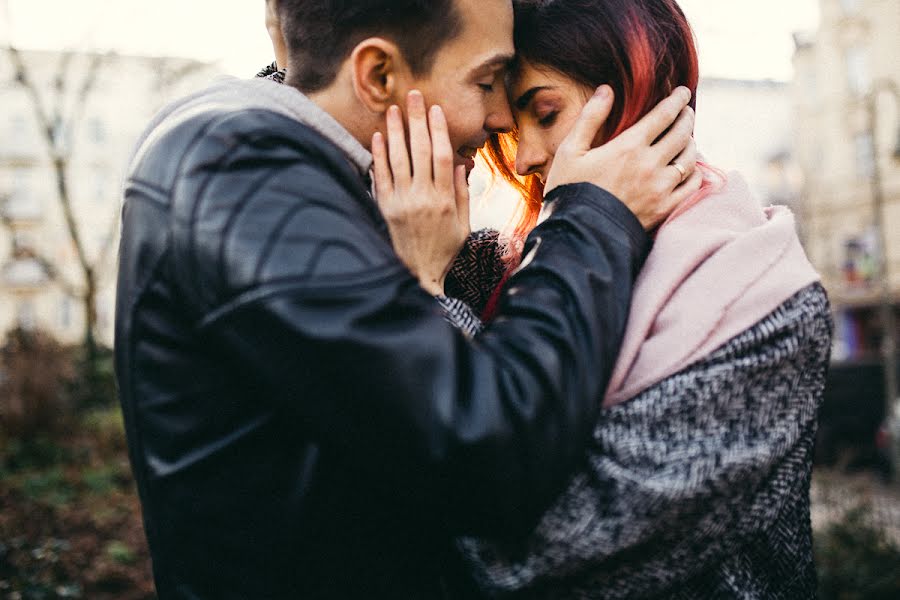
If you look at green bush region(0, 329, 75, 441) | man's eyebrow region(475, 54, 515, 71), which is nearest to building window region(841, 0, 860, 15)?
green bush region(0, 329, 75, 441)

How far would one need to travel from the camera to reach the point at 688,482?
1.28 metres

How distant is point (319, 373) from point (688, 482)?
2.20 ft

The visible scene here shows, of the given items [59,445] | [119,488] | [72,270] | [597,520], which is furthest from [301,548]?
[72,270]

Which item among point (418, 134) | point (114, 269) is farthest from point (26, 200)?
point (418, 134)

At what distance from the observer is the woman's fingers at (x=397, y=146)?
1.53 meters

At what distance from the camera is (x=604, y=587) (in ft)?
4.44

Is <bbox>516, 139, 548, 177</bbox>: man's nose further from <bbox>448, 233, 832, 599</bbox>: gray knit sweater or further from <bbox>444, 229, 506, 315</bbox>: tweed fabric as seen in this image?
<bbox>448, 233, 832, 599</bbox>: gray knit sweater

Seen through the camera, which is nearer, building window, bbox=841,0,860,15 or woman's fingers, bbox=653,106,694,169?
woman's fingers, bbox=653,106,694,169

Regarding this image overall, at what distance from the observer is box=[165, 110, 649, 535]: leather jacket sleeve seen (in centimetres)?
106

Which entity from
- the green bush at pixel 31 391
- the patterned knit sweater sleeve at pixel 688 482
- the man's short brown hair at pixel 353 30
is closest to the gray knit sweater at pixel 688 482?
the patterned knit sweater sleeve at pixel 688 482

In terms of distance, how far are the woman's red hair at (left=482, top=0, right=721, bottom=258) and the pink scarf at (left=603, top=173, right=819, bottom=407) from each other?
0.78 ft

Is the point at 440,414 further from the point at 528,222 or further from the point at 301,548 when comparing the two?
the point at 528,222

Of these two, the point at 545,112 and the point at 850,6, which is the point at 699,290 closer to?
the point at 545,112

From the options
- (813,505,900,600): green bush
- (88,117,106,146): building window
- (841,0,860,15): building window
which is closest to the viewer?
(813,505,900,600): green bush
